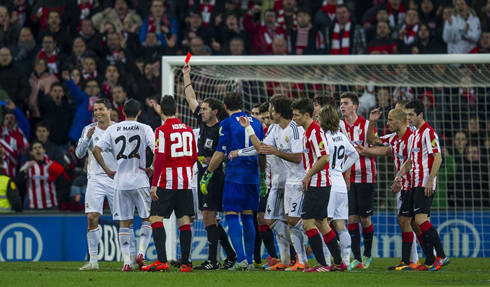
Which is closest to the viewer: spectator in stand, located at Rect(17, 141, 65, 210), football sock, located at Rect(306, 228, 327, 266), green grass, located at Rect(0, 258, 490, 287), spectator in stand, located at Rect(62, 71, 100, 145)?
green grass, located at Rect(0, 258, 490, 287)

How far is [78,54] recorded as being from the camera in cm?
1644

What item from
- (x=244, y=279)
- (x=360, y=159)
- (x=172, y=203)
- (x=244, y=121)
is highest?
(x=244, y=121)

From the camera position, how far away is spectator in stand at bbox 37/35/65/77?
16.5m

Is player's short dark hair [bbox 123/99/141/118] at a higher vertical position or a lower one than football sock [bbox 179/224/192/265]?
higher

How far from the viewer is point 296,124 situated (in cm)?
927

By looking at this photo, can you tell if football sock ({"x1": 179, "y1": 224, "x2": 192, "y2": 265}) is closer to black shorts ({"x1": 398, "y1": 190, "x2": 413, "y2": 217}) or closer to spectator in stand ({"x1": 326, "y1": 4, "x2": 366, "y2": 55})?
black shorts ({"x1": 398, "y1": 190, "x2": 413, "y2": 217})

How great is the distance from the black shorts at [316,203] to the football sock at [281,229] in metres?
1.20

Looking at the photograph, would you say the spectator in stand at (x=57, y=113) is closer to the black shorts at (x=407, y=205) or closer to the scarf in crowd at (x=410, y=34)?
the scarf in crowd at (x=410, y=34)

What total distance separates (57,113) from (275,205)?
728cm

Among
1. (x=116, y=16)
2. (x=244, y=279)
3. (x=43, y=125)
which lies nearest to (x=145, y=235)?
(x=244, y=279)

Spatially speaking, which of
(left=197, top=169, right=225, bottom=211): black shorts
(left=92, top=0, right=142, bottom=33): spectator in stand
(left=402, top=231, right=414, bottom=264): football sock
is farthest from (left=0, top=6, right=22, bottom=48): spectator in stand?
(left=402, top=231, right=414, bottom=264): football sock

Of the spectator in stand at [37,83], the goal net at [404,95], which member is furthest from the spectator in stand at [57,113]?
the goal net at [404,95]

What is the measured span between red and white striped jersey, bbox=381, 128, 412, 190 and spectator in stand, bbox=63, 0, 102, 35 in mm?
9021

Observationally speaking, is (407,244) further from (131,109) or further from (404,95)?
(404,95)
